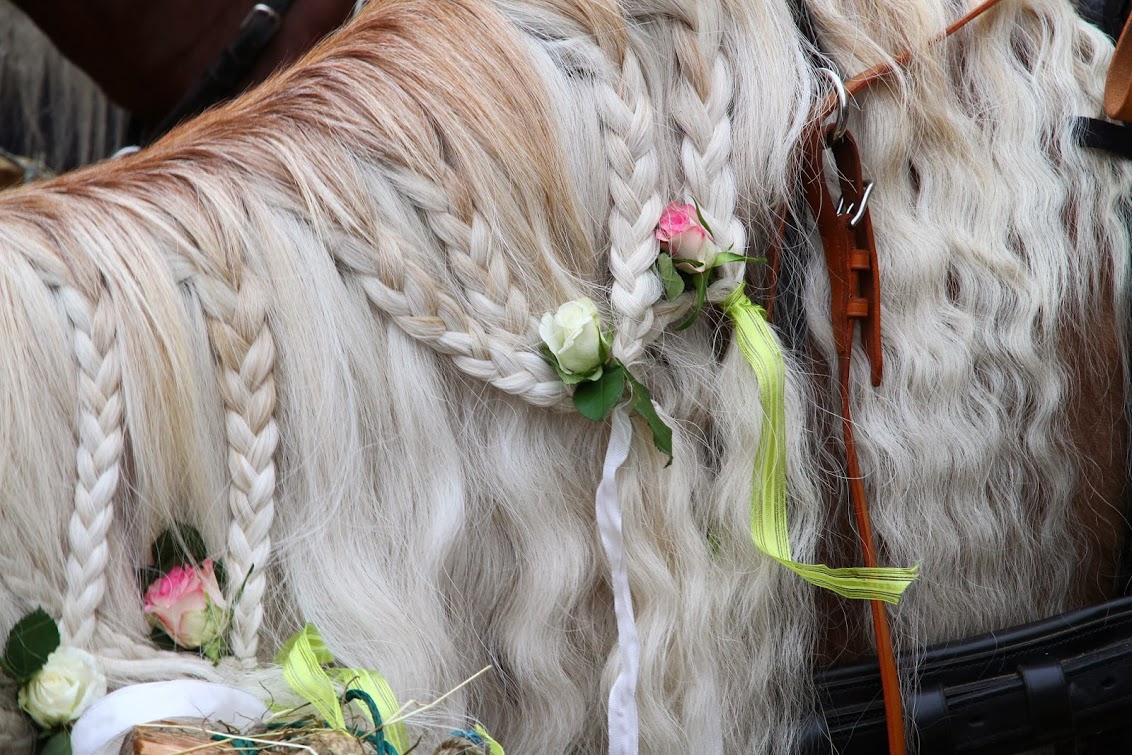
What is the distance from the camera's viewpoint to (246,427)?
583 millimetres

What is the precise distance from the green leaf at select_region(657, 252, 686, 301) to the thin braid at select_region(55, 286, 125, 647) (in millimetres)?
344

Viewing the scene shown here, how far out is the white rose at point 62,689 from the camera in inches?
20.4

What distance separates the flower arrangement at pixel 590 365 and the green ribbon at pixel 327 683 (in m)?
0.21

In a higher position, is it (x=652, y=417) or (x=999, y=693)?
(x=652, y=417)

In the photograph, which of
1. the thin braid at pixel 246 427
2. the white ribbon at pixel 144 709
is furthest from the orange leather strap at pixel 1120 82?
the white ribbon at pixel 144 709

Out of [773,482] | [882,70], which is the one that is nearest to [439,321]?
[773,482]

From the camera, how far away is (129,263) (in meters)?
0.57

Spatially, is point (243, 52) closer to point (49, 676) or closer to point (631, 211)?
point (631, 211)

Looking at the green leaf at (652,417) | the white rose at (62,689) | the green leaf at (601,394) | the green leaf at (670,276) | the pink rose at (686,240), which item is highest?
the pink rose at (686,240)

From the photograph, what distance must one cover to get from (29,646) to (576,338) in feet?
1.17

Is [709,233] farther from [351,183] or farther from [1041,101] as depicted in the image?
[1041,101]

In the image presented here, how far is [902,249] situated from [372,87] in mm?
411

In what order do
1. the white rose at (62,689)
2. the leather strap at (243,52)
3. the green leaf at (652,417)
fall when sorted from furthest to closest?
the leather strap at (243,52)
the green leaf at (652,417)
the white rose at (62,689)

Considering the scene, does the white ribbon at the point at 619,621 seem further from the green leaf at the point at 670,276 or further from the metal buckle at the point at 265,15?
the metal buckle at the point at 265,15
